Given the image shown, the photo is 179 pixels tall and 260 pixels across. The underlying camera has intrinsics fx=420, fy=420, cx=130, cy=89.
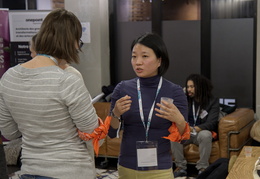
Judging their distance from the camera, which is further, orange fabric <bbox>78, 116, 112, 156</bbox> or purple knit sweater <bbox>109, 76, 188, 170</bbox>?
purple knit sweater <bbox>109, 76, 188, 170</bbox>

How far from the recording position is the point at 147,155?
7.04 feet

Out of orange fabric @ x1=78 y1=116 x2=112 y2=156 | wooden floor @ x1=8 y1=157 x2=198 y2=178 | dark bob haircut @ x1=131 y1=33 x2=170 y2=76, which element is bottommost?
wooden floor @ x1=8 y1=157 x2=198 y2=178

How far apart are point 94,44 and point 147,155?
4.55m

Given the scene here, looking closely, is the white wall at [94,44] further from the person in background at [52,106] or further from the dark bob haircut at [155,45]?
the person in background at [52,106]

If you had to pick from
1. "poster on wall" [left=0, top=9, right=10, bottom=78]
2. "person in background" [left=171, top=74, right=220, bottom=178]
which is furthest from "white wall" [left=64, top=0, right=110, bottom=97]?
"person in background" [left=171, top=74, right=220, bottom=178]

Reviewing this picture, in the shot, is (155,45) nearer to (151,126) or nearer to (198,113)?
(151,126)

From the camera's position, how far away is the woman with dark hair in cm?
215

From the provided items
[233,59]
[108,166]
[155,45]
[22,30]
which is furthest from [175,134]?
[22,30]

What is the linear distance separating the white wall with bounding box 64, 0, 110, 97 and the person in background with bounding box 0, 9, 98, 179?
184 inches

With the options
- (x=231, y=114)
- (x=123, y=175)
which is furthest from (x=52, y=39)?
(x=231, y=114)

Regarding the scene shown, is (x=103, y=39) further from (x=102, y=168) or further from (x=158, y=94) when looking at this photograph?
→ (x=158, y=94)

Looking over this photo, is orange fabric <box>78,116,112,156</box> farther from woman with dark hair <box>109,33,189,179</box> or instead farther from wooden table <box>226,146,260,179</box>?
wooden table <box>226,146,260,179</box>

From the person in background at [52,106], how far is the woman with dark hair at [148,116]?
39 cm

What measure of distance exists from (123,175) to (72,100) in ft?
2.23
